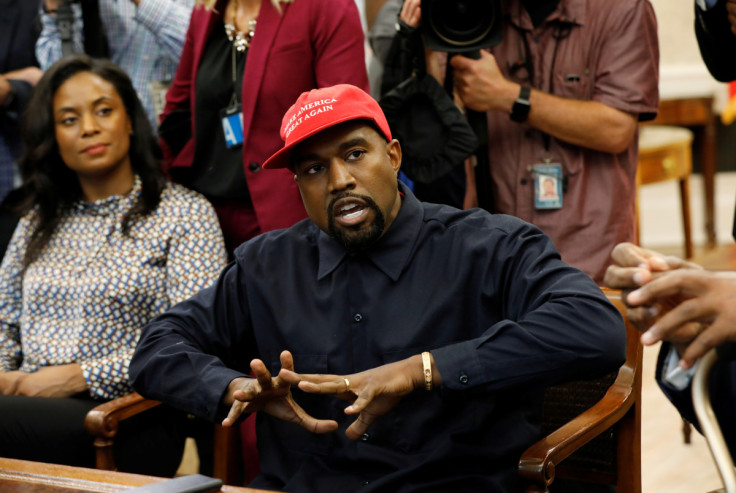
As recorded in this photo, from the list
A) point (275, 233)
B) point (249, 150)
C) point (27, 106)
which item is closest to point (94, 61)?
point (27, 106)

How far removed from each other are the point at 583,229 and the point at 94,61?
1.54 m

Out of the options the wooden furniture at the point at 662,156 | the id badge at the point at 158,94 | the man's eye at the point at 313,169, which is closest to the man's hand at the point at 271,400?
the man's eye at the point at 313,169

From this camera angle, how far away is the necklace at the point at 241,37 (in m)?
2.56

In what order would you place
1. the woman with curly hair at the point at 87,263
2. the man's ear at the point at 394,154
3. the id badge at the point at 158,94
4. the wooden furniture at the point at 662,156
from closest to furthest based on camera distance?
1. the man's ear at the point at 394,154
2. the woman with curly hair at the point at 87,263
3. the id badge at the point at 158,94
4. the wooden furniture at the point at 662,156

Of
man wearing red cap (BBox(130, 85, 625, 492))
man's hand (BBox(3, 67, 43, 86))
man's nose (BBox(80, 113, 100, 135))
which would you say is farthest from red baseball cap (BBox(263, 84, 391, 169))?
man's hand (BBox(3, 67, 43, 86))

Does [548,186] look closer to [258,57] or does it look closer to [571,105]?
[571,105]

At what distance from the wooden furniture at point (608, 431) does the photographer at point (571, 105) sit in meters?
0.48

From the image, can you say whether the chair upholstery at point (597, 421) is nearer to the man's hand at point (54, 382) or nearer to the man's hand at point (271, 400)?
the man's hand at point (54, 382)

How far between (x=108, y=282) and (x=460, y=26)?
1.20m

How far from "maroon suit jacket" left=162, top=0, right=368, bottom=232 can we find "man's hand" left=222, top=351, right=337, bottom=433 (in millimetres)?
A: 888

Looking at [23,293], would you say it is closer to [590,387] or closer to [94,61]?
[94,61]

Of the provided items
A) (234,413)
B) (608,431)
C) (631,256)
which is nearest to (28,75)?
(234,413)

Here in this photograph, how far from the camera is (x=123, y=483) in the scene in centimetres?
139

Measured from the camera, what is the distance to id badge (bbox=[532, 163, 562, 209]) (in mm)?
2443
